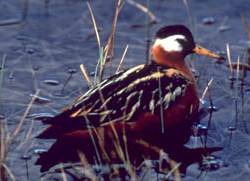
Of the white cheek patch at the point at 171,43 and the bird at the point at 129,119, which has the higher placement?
the white cheek patch at the point at 171,43

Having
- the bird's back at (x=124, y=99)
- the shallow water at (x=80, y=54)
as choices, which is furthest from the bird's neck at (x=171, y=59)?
the shallow water at (x=80, y=54)

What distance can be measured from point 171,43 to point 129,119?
40.7 inches

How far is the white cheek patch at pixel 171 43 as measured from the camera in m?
8.23

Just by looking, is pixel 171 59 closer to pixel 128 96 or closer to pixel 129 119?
pixel 128 96

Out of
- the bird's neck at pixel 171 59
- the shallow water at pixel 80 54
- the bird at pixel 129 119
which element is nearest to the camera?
the bird at pixel 129 119

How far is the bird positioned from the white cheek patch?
16 millimetres

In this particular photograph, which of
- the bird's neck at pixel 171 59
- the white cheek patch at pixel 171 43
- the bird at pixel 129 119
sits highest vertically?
the white cheek patch at pixel 171 43

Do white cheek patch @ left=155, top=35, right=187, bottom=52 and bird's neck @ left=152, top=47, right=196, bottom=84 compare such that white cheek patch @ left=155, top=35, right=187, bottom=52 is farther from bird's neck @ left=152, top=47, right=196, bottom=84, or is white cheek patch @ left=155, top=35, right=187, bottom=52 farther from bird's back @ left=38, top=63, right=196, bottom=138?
bird's back @ left=38, top=63, right=196, bottom=138

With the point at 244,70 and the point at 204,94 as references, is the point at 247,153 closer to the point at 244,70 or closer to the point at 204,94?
the point at 204,94

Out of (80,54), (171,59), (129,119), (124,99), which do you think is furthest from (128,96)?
(80,54)

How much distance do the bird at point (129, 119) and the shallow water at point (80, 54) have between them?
191 millimetres

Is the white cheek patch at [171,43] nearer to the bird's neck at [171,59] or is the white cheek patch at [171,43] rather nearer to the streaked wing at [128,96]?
the bird's neck at [171,59]

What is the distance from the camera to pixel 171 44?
27.1ft

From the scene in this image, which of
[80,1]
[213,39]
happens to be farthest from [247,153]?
[80,1]
